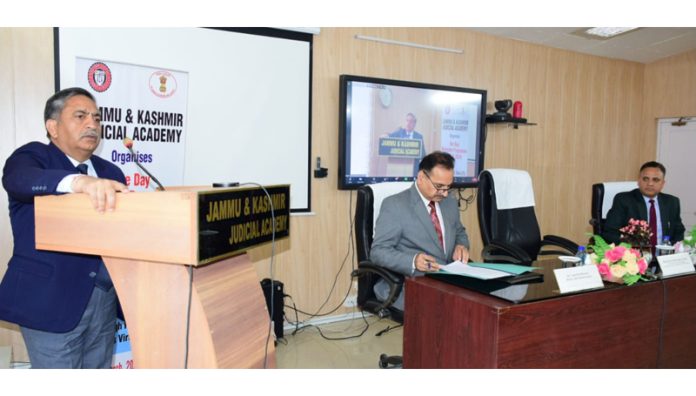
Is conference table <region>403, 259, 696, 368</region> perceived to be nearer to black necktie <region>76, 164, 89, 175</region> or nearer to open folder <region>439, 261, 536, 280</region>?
open folder <region>439, 261, 536, 280</region>

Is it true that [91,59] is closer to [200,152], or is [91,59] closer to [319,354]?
[200,152]

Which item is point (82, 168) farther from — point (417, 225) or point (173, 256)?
point (417, 225)

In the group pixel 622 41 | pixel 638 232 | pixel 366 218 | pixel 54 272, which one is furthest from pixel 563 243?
pixel 622 41

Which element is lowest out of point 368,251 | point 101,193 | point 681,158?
point 368,251

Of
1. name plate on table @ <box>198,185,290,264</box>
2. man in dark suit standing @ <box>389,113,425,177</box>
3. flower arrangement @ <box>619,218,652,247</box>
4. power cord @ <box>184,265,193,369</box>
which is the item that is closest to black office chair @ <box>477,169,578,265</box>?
flower arrangement @ <box>619,218,652,247</box>

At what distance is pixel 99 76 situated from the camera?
2816mm

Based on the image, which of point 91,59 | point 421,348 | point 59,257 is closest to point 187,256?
→ point 59,257

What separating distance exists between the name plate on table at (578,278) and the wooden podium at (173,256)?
118 centimetres

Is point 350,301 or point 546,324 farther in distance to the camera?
point 350,301

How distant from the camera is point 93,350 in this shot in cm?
173

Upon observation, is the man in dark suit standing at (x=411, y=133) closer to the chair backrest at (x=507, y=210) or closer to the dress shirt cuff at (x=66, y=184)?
the chair backrest at (x=507, y=210)

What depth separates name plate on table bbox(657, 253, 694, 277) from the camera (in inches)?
87.7

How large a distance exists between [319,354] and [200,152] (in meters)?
1.57

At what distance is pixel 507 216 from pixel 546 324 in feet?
5.01
